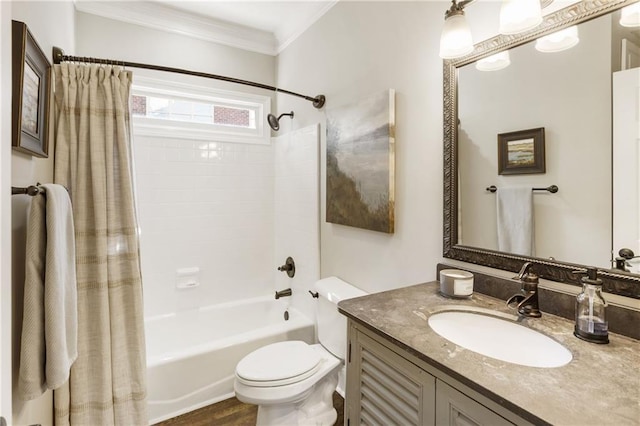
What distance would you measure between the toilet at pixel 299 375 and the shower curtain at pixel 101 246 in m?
0.57

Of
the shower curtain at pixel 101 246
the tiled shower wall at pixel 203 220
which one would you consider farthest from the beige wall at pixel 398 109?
the shower curtain at pixel 101 246

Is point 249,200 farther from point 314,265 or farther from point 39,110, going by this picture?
point 39,110

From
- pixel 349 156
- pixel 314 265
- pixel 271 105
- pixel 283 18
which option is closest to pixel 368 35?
pixel 349 156

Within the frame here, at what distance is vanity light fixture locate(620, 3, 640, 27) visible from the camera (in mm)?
879

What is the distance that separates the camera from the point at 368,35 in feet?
6.03

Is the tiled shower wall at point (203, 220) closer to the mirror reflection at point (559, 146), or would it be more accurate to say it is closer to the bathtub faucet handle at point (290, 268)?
the bathtub faucet handle at point (290, 268)

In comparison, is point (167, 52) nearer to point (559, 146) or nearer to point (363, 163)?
point (363, 163)

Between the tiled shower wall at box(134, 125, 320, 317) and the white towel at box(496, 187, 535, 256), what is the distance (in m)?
1.34

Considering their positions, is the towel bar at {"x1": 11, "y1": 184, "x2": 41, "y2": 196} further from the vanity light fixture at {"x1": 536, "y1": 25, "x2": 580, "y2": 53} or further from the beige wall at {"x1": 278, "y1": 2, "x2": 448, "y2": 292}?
the vanity light fixture at {"x1": 536, "y1": 25, "x2": 580, "y2": 53}

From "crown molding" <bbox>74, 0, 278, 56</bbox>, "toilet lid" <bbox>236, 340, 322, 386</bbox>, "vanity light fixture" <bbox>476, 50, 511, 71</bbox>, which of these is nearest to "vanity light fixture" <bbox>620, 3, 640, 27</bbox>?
"vanity light fixture" <bbox>476, 50, 511, 71</bbox>

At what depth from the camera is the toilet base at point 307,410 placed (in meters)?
1.58

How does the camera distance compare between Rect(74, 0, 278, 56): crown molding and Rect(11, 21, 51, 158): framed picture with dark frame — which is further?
Rect(74, 0, 278, 56): crown molding

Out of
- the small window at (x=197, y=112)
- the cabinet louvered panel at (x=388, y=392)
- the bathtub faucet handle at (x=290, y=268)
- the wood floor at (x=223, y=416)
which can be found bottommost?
the wood floor at (x=223, y=416)

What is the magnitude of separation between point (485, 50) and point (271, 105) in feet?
6.87
